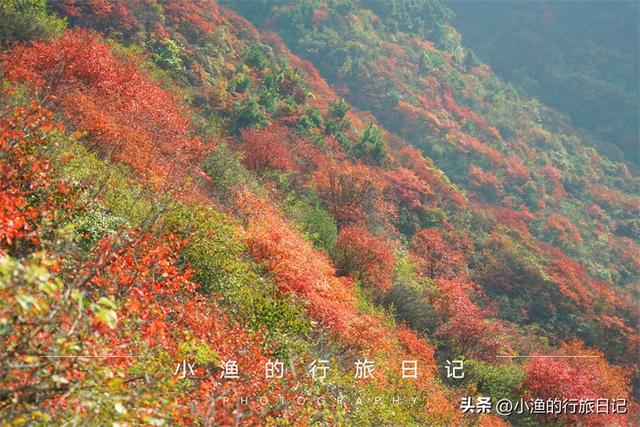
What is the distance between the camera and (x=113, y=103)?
61.6ft

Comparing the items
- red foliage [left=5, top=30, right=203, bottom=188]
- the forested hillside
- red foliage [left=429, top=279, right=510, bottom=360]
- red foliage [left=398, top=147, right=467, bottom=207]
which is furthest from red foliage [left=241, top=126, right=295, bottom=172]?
red foliage [left=398, top=147, right=467, bottom=207]

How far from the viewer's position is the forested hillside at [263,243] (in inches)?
269

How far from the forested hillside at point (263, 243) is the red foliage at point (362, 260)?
10 cm

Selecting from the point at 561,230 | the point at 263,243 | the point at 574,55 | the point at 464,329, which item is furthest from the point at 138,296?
the point at 574,55

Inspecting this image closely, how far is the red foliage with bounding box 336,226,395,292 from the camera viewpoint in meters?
20.2

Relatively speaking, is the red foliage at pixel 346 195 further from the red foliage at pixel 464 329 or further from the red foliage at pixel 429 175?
Answer: the red foliage at pixel 429 175

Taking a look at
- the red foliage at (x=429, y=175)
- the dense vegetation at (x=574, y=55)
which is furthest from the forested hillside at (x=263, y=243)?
the dense vegetation at (x=574, y=55)

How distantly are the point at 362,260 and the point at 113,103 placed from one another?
1133 cm

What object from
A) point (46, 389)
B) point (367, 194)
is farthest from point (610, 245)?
point (46, 389)

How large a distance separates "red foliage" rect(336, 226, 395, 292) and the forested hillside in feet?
0.31

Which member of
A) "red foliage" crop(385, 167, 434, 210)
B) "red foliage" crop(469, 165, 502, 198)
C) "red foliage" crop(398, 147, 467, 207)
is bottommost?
"red foliage" crop(385, 167, 434, 210)

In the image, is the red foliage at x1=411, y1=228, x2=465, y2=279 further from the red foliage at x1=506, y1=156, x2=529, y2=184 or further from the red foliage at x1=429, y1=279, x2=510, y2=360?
the red foliage at x1=506, y1=156, x2=529, y2=184

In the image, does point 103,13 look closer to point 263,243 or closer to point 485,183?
point 263,243

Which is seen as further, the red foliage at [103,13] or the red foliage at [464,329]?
the red foliage at [103,13]
